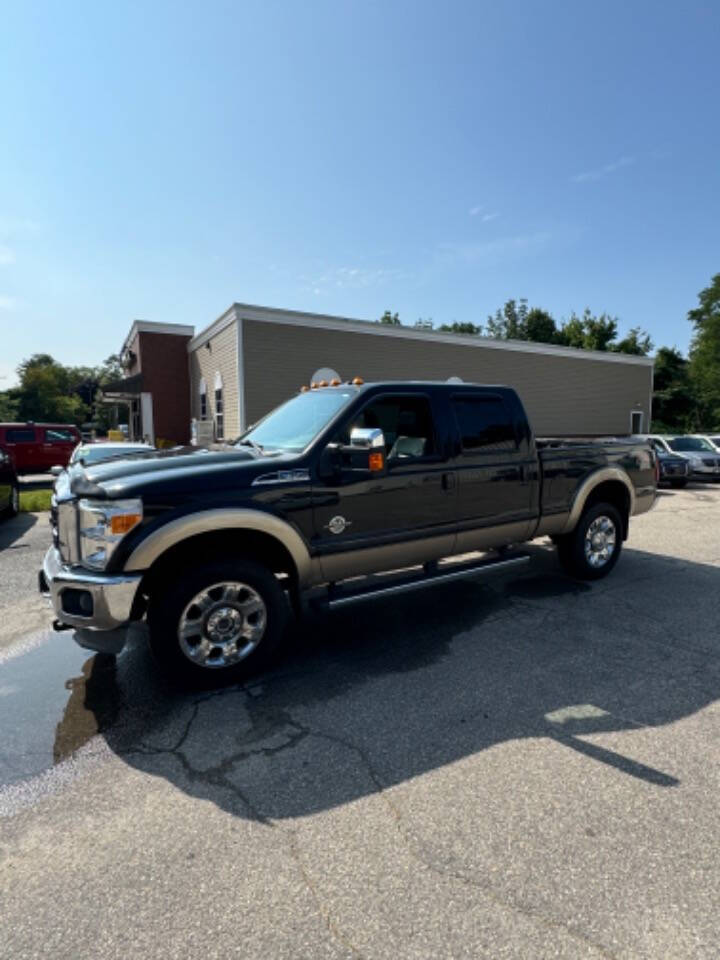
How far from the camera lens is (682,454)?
16375 millimetres

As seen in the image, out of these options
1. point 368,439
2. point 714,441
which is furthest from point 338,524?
point 714,441

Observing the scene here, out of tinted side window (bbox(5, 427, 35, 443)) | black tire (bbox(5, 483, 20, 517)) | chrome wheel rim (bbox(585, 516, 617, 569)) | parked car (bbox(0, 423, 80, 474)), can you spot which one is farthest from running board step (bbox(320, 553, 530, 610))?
tinted side window (bbox(5, 427, 35, 443))

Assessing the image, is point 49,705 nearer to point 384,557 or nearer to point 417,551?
point 384,557

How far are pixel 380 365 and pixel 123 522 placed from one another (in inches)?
612

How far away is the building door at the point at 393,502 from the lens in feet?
12.7

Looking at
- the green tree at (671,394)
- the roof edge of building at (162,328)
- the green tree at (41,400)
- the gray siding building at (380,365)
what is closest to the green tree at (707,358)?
the green tree at (671,394)

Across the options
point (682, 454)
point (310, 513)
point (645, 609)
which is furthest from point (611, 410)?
point (310, 513)

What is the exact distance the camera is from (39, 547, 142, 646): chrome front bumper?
3.10 m

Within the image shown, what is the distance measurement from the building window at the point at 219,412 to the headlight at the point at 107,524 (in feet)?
48.6

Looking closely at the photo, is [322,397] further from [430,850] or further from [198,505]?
[430,850]

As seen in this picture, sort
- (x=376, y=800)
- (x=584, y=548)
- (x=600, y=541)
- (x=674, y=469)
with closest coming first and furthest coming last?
(x=376, y=800) < (x=584, y=548) < (x=600, y=541) < (x=674, y=469)

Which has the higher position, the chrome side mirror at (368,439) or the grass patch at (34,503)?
the chrome side mirror at (368,439)

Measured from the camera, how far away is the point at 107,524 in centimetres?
315

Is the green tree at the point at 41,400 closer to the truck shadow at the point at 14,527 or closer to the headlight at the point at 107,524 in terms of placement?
the truck shadow at the point at 14,527
